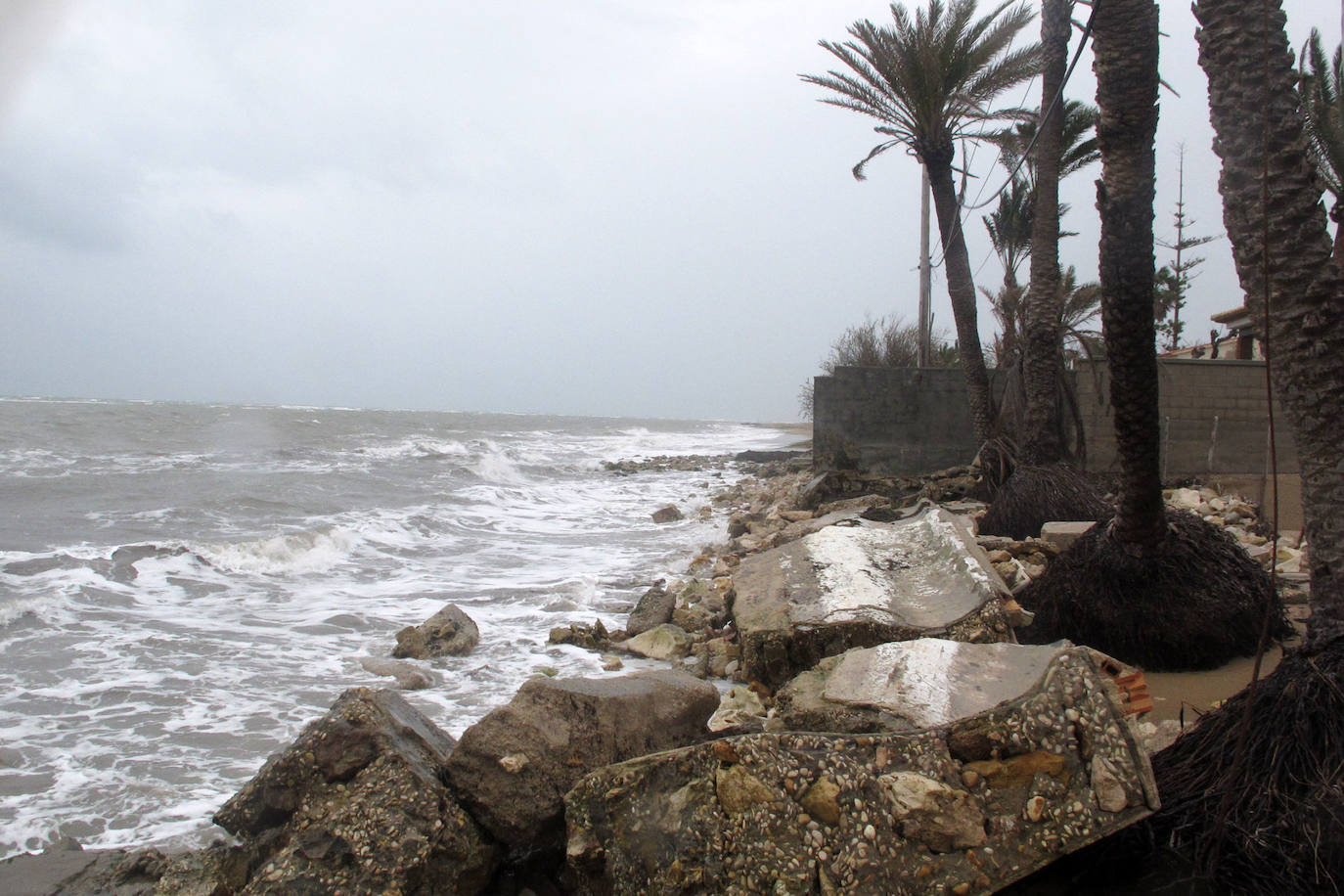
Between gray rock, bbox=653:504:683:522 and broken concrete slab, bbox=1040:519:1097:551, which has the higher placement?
broken concrete slab, bbox=1040:519:1097:551

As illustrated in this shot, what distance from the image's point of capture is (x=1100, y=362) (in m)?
12.8

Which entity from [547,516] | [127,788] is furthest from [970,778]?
[547,516]

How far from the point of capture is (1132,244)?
527 cm

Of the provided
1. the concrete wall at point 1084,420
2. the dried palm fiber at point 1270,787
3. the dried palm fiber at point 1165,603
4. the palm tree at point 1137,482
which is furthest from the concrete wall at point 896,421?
the dried palm fiber at point 1270,787

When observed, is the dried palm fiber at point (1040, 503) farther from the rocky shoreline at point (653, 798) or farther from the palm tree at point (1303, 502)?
the palm tree at point (1303, 502)

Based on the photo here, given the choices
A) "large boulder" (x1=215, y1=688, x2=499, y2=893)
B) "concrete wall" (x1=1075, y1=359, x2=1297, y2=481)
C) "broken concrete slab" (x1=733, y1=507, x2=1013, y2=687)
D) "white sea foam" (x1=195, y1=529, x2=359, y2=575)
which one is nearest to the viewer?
"large boulder" (x1=215, y1=688, x2=499, y2=893)

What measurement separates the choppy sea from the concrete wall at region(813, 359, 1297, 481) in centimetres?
274

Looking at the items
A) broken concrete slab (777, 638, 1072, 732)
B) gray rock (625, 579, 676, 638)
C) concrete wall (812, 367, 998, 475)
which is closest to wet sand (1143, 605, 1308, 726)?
broken concrete slab (777, 638, 1072, 732)

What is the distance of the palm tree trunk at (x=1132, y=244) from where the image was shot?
5.27m

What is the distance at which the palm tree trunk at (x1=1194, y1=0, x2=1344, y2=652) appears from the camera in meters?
3.29

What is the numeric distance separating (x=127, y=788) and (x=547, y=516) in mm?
11252

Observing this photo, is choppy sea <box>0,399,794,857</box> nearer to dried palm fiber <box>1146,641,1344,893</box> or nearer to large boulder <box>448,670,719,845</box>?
large boulder <box>448,670,719,845</box>

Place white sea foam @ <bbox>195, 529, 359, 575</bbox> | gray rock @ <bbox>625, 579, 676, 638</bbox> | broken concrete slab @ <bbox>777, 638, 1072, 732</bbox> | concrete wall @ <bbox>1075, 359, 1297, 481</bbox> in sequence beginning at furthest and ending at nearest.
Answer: concrete wall @ <bbox>1075, 359, 1297, 481</bbox> → white sea foam @ <bbox>195, 529, 359, 575</bbox> → gray rock @ <bbox>625, 579, 676, 638</bbox> → broken concrete slab @ <bbox>777, 638, 1072, 732</bbox>

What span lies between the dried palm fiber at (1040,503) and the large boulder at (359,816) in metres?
7.09
